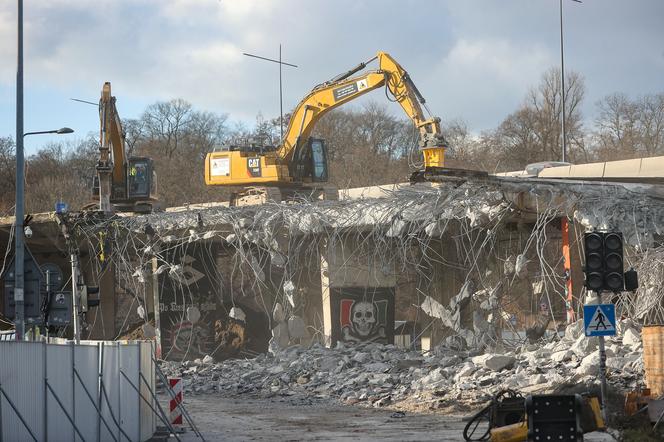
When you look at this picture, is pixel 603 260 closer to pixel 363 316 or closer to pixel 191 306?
pixel 363 316

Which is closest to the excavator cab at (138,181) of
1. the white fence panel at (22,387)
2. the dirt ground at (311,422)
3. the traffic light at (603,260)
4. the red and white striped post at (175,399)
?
the dirt ground at (311,422)

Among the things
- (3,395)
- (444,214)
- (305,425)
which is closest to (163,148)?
(444,214)

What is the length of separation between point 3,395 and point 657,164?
3030 cm

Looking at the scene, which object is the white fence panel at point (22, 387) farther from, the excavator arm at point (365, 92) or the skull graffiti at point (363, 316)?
the excavator arm at point (365, 92)

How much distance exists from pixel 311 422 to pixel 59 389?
6.81m

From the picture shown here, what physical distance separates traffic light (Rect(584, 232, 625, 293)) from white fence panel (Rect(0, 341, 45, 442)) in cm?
796

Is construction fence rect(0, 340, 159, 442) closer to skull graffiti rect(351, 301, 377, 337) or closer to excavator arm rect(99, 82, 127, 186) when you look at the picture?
skull graffiti rect(351, 301, 377, 337)

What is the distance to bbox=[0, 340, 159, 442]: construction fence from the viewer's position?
37.3 ft

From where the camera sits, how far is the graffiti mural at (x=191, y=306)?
32.0 m

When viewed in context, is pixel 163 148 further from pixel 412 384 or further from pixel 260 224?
pixel 412 384

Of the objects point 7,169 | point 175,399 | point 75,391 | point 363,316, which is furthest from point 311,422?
point 7,169

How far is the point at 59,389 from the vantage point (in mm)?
12398

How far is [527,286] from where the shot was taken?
34.7 metres

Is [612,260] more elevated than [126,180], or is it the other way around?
[126,180]
